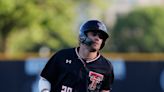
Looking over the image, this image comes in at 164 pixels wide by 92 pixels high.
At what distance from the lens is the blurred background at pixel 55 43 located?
14852 millimetres

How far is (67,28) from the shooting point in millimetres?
31672

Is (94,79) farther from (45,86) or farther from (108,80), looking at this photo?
(45,86)

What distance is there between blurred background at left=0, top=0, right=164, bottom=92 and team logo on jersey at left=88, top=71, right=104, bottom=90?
23.7ft

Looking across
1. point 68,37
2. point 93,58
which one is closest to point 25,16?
point 68,37

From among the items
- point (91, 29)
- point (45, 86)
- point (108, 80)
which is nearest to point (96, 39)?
point (91, 29)

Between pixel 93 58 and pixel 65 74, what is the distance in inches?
12.8

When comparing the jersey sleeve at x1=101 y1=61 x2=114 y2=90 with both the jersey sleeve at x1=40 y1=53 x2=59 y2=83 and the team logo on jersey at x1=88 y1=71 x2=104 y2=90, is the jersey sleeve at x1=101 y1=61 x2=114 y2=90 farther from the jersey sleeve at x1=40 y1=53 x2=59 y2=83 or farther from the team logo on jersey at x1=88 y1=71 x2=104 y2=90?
the jersey sleeve at x1=40 y1=53 x2=59 y2=83

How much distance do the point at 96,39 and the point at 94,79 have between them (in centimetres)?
44

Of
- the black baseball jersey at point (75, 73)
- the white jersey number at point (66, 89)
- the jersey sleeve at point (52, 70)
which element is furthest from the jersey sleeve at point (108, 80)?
the jersey sleeve at point (52, 70)

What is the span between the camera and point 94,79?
750 centimetres

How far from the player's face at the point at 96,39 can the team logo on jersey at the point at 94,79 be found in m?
0.30

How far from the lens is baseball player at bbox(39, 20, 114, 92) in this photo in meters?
7.36

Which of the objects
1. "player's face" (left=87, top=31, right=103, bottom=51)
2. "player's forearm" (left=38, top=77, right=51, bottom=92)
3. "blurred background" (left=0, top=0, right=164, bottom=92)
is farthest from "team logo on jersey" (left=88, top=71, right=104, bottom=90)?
"blurred background" (left=0, top=0, right=164, bottom=92)

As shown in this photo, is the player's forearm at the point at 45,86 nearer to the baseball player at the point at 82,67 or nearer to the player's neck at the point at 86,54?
the baseball player at the point at 82,67
